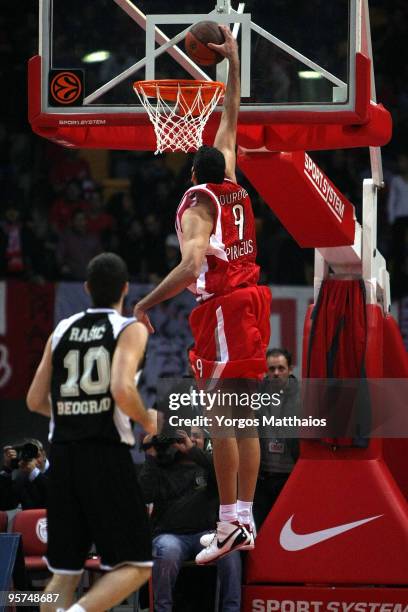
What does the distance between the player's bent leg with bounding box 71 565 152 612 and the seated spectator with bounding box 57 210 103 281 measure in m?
9.00

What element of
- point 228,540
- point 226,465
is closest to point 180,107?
point 226,465

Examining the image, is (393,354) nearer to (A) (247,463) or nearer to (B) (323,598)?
(B) (323,598)

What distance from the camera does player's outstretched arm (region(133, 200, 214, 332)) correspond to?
7.05 m

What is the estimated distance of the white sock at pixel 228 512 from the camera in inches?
296

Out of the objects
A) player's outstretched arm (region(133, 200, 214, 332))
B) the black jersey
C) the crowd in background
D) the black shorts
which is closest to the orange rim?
player's outstretched arm (region(133, 200, 214, 332))

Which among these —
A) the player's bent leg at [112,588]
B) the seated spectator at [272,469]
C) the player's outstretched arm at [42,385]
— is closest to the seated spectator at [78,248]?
the seated spectator at [272,469]

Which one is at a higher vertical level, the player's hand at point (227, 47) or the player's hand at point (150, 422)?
the player's hand at point (227, 47)

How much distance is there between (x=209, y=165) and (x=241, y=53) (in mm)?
989

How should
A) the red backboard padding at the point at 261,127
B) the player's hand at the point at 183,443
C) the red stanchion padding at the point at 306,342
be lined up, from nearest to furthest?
1. the red backboard padding at the point at 261,127
2. the red stanchion padding at the point at 306,342
3. the player's hand at the point at 183,443

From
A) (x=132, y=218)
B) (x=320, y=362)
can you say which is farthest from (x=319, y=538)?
(x=132, y=218)

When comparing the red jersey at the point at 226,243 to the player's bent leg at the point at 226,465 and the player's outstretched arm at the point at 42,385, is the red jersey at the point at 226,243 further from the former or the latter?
the player's outstretched arm at the point at 42,385

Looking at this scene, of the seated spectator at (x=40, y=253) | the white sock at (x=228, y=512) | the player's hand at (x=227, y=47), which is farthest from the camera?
the seated spectator at (x=40, y=253)

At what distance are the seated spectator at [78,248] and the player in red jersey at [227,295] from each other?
296 inches

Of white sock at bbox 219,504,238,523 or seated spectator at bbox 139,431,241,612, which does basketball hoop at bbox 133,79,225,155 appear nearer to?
white sock at bbox 219,504,238,523
